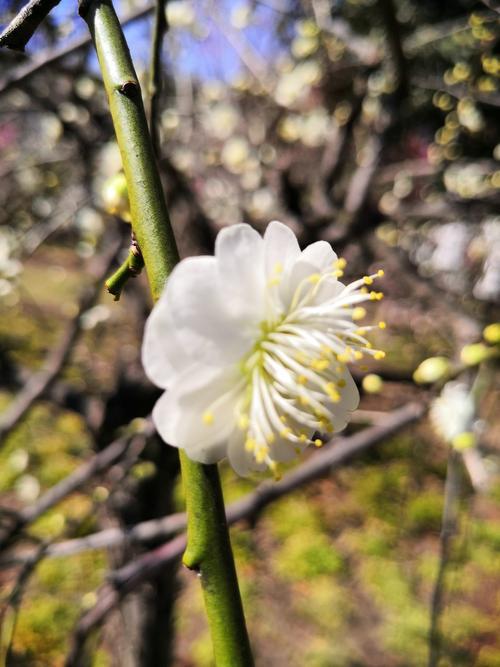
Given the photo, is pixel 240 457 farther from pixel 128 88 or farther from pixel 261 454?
pixel 128 88

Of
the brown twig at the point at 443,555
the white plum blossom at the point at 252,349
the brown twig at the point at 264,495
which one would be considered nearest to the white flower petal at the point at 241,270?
the white plum blossom at the point at 252,349

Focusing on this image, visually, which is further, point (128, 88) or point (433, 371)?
point (433, 371)

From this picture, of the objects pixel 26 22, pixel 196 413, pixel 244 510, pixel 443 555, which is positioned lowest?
pixel 443 555

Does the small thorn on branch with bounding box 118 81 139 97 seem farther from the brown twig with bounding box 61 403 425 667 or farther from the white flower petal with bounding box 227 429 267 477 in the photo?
the brown twig with bounding box 61 403 425 667

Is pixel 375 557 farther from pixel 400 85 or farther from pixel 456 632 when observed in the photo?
pixel 400 85

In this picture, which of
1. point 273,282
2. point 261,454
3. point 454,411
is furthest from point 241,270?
point 454,411

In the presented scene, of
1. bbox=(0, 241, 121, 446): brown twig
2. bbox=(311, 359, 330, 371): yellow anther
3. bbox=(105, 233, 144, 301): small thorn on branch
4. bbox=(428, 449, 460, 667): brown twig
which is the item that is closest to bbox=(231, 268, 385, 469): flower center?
bbox=(311, 359, 330, 371): yellow anther

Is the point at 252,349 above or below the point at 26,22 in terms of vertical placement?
below

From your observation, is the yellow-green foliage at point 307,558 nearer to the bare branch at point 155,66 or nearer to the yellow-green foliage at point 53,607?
the yellow-green foliage at point 53,607
